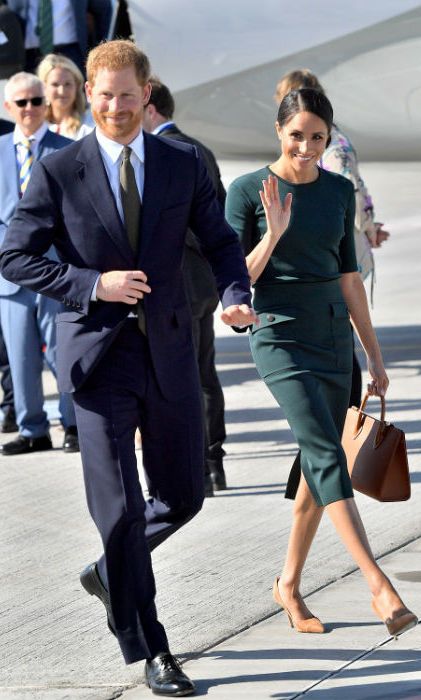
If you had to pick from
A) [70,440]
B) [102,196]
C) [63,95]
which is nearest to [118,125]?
[102,196]

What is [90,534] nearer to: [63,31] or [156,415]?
[156,415]

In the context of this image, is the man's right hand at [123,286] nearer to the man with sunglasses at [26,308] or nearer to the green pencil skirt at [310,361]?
the green pencil skirt at [310,361]

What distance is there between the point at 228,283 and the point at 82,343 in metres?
0.42

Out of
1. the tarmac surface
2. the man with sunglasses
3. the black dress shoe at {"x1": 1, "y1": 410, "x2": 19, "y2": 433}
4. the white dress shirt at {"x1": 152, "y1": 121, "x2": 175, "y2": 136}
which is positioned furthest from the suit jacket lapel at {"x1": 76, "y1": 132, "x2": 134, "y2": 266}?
the black dress shoe at {"x1": 1, "y1": 410, "x2": 19, "y2": 433}

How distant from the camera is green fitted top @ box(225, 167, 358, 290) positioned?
4594 millimetres

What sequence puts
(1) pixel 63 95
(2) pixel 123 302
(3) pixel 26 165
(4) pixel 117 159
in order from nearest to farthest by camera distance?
(2) pixel 123 302, (4) pixel 117 159, (3) pixel 26 165, (1) pixel 63 95

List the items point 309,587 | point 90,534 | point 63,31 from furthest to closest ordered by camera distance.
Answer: point 63,31
point 90,534
point 309,587

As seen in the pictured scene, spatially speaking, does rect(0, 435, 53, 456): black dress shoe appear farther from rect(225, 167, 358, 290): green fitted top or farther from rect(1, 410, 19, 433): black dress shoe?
rect(225, 167, 358, 290): green fitted top

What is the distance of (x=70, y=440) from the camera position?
7598 millimetres

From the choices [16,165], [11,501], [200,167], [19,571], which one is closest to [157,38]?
[16,165]

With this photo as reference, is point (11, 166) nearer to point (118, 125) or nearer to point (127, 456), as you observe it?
point (118, 125)

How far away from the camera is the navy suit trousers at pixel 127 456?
4.01 m

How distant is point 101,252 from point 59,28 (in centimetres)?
666

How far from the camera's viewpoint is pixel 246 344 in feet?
36.5
